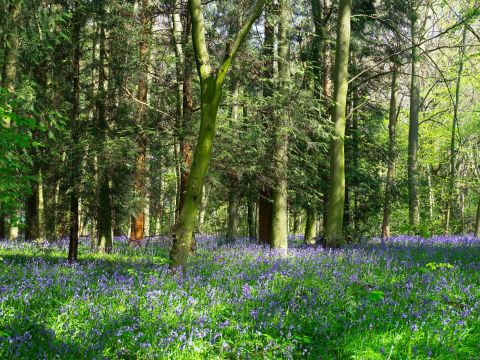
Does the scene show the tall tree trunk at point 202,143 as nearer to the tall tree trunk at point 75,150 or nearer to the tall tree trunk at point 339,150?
the tall tree trunk at point 75,150

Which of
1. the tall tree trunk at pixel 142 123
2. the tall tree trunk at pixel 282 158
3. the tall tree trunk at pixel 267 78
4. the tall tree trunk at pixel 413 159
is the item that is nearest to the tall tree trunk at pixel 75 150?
the tall tree trunk at pixel 142 123

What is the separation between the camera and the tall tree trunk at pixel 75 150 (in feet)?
29.9

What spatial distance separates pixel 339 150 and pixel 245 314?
6.90 meters

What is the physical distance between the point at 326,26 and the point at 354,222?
7446mm

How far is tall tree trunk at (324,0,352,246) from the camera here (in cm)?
1108

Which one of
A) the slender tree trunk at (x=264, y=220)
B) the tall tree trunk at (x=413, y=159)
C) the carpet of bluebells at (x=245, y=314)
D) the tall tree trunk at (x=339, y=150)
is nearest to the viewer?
the carpet of bluebells at (x=245, y=314)

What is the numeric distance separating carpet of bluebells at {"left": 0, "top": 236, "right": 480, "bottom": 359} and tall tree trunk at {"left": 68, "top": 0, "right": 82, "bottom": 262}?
5.33ft

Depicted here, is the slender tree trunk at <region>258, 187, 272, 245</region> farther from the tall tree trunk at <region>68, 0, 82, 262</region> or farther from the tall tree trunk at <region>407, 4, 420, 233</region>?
the tall tree trunk at <region>407, 4, 420, 233</region>

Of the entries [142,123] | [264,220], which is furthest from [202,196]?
[264,220]

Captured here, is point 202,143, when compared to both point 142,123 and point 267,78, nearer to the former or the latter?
point 142,123

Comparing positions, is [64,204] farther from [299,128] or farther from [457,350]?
[457,350]

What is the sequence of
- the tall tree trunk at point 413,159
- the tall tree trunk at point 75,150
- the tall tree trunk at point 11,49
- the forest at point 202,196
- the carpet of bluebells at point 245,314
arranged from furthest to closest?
the tall tree trunk at point 413,159, the tall tree trunk at point 11,49, the tall tree trunk at point 75,150, the forest at point 202,196, the carpet of bluebells at point 245,314

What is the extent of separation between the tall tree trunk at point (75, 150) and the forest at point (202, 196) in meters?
0.03

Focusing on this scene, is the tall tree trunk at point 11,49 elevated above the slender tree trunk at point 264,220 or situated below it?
above
